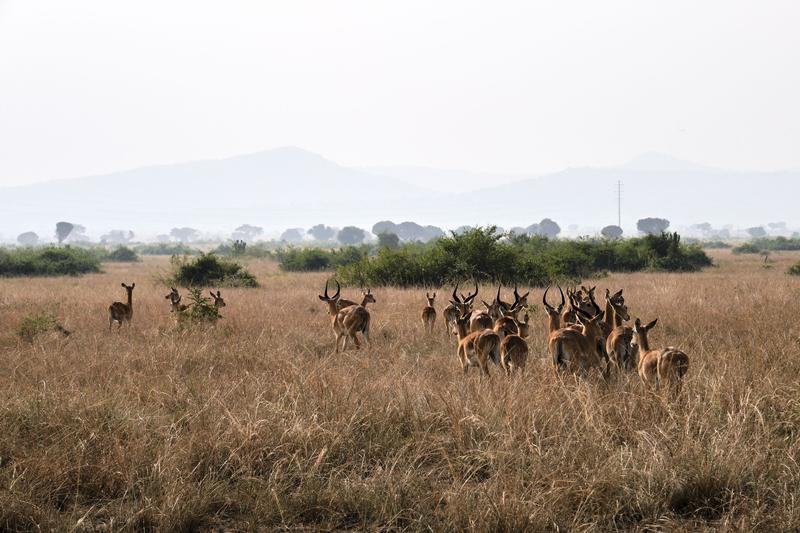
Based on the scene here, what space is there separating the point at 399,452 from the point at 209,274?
2284 centimetres

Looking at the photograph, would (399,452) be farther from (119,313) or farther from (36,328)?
(119,313)

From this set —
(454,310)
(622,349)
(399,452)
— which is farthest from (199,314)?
(399,452)

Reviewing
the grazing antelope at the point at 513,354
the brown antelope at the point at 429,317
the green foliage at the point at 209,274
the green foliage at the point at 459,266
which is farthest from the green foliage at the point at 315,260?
the grazing antelope at the point at 513,354

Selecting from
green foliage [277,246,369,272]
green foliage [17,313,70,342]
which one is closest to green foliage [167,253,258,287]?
green foliage [17,313,70,342]

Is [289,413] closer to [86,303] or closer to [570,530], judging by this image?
[570,530]

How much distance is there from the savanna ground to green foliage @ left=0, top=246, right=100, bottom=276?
3043 cm

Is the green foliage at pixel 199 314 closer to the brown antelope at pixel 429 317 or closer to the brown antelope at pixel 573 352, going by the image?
the brown antelope at pixel 429 317

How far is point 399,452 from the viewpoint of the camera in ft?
18.6

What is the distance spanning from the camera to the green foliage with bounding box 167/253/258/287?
85.8 ft

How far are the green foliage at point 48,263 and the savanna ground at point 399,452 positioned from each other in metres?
30.4

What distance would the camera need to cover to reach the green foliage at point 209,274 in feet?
85.8

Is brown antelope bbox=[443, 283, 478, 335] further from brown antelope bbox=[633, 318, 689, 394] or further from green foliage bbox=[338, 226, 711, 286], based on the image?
green foliage bbox=[338, 226, 711, 286]

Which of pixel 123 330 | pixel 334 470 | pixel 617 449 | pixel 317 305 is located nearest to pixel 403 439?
pixel 334 470

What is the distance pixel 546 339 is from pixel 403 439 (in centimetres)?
622
